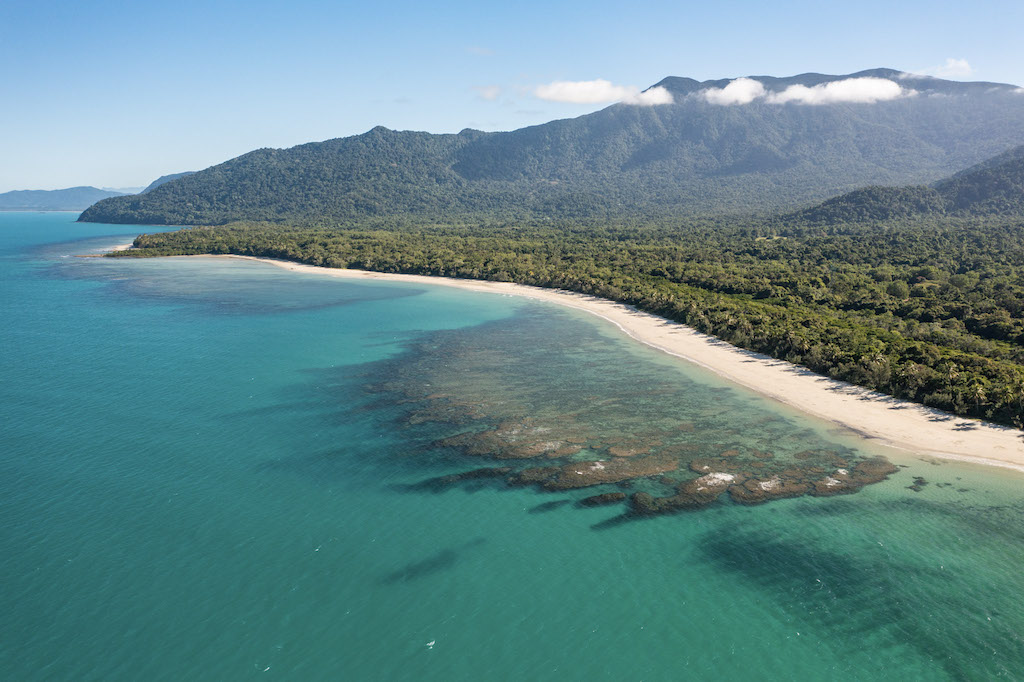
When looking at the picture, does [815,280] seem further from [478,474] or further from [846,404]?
[478,474]

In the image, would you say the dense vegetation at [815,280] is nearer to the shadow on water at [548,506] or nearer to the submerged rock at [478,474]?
the shadow on water at [548,506]

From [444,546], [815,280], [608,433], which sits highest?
[815,280]

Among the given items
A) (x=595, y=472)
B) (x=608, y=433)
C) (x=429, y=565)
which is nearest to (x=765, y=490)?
(x=595, y=472)

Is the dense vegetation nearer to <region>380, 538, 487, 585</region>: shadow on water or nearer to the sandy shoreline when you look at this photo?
the sandy shoreline

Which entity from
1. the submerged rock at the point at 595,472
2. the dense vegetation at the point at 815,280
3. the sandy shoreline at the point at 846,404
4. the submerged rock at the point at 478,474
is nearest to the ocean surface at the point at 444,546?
the submerged rock at the point at 478,474

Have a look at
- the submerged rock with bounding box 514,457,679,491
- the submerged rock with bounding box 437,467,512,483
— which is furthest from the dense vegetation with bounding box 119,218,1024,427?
the submerged rock with bounding box 437,467,512,483

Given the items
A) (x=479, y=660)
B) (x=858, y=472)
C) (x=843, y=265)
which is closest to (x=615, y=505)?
(x=479, y=660)

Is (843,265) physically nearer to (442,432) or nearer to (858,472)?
(858,472)
